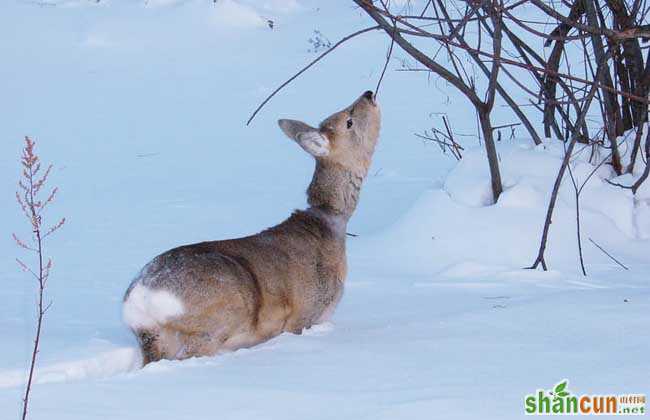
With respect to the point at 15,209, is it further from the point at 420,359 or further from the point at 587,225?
the point at 420,359

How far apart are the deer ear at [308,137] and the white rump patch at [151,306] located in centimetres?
162

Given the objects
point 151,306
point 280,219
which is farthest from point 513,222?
point 151,306

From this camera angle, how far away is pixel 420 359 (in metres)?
4.98

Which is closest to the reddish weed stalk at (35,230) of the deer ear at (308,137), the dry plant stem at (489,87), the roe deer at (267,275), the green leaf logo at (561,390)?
the roe deer at (267,275)

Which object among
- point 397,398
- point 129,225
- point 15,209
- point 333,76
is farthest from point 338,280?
point 333,76

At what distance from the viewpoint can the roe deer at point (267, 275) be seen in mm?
5363

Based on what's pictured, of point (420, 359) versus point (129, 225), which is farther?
point (129, 225)

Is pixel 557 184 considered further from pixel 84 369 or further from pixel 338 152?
pixel 84 369

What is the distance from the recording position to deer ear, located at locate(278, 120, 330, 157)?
21.7ft

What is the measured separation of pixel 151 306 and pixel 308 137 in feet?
5.60

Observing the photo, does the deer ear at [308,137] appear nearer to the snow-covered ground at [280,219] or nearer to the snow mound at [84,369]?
the snow-covered ground at [280,219]

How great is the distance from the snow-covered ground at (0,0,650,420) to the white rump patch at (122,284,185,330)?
0.28 meters

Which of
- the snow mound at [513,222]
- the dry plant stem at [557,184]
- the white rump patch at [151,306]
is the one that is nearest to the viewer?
the white rump patch at [151,306]

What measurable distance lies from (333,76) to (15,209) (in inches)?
257
